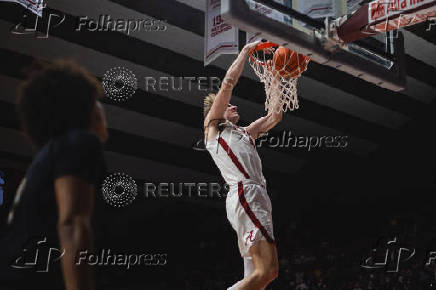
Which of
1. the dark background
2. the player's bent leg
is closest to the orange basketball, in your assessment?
the player's bent leg

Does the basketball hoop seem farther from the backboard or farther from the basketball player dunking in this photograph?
the basketball player dunking

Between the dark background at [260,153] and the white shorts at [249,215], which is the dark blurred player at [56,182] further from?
the dark background at [260,153]

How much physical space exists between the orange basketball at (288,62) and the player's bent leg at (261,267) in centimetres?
180

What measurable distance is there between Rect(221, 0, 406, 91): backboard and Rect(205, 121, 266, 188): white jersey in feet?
2.79

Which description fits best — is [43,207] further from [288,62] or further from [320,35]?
[288,62]

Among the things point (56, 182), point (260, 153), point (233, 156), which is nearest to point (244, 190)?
point (233, 156)

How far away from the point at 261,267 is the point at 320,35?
2.11m

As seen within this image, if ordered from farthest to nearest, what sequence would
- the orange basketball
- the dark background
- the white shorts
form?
1. the dark background
2. the orange basketball
3. the white shorts

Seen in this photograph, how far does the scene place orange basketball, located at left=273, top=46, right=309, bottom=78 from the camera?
4.85 metres

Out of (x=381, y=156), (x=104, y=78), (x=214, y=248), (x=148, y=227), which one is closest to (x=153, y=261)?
(x=148, y=227)

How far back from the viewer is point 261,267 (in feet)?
12.1

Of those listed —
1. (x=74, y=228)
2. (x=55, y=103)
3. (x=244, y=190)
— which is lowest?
(x=74, y=228)

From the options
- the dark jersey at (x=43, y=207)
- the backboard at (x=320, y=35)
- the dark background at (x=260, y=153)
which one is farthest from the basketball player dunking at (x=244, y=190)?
the dark background at (x=260, y=153)

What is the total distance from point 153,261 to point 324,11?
918 centimetres
